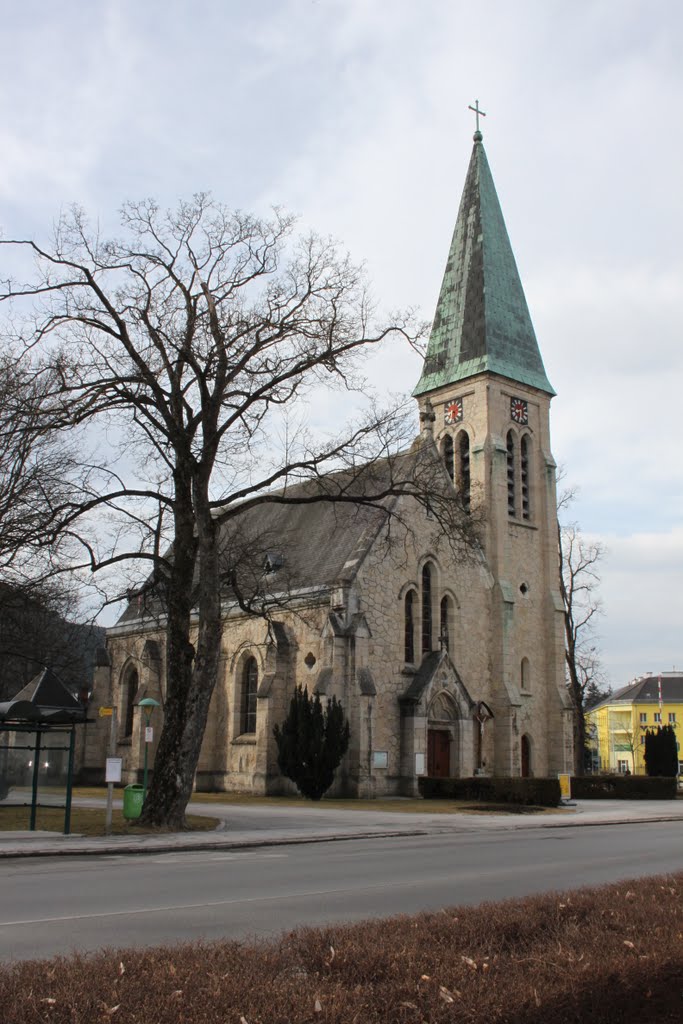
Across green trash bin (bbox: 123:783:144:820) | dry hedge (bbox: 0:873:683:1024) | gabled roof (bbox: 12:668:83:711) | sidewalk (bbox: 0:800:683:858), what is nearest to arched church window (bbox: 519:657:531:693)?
sidewalk (bbox: 0:800:683:858)

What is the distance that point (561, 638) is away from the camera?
42.8 metres

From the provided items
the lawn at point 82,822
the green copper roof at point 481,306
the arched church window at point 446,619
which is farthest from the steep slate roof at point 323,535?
the lawn at point 82,822

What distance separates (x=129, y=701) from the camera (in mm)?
44812

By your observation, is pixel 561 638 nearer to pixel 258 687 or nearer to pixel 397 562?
pixel 397 562

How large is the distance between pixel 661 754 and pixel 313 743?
21.2m

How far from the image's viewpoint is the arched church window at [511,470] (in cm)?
4359

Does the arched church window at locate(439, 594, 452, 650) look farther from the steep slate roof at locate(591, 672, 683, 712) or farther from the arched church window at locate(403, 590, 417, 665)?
the steep slate roof at locate(591, 672, 683, 712)

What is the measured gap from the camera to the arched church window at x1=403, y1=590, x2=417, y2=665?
35781mm

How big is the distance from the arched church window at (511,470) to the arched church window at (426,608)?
292 inches

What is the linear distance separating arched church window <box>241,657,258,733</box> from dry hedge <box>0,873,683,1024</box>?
3091cm

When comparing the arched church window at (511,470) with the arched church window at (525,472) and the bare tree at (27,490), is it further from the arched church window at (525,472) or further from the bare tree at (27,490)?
the bare tree at (27,490)

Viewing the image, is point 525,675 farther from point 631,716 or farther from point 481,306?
point 631,716

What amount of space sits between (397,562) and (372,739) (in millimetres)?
6422

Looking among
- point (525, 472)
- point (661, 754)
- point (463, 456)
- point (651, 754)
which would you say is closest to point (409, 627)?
point (463, 456)
